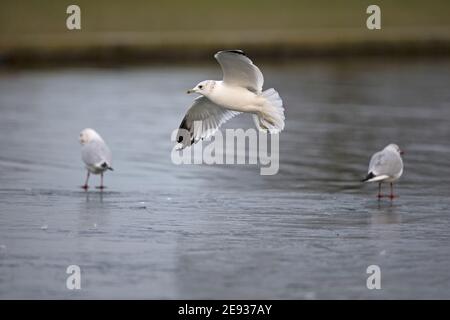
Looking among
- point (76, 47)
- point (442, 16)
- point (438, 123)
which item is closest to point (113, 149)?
point (438, 123)

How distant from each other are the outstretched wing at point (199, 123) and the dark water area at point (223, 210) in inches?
25.9

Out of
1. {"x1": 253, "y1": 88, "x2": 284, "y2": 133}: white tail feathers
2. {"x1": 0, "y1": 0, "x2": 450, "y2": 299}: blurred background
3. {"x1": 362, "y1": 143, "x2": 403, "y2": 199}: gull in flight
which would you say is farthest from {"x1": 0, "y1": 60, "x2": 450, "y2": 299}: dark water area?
{"x1": 253, "y1": 88, "x2": 284, "y2": 133}: white tail feathers

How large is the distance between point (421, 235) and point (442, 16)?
28.3 metres

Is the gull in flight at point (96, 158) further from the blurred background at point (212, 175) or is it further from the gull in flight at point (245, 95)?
the gull in flight at point (245, 95)

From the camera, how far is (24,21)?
3503 cm

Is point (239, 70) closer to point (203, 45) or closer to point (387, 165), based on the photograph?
point (387, 165)

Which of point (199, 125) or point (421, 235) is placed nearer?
point (421, 235)

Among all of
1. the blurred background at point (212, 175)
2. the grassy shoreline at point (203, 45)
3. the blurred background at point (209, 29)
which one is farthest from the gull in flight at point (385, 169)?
the blurred background at point (209, 29)

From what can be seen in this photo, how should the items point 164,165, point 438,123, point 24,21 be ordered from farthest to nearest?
point 24,21 < point 438,123 < point 164,165

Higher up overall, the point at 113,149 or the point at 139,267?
the point at 113,149

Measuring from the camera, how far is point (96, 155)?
13.4 m

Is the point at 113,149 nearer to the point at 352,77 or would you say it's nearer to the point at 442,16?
the point at 352,77

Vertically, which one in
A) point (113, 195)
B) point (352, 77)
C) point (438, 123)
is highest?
point (352, 77)

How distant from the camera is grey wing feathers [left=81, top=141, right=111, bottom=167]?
13.3 meters
